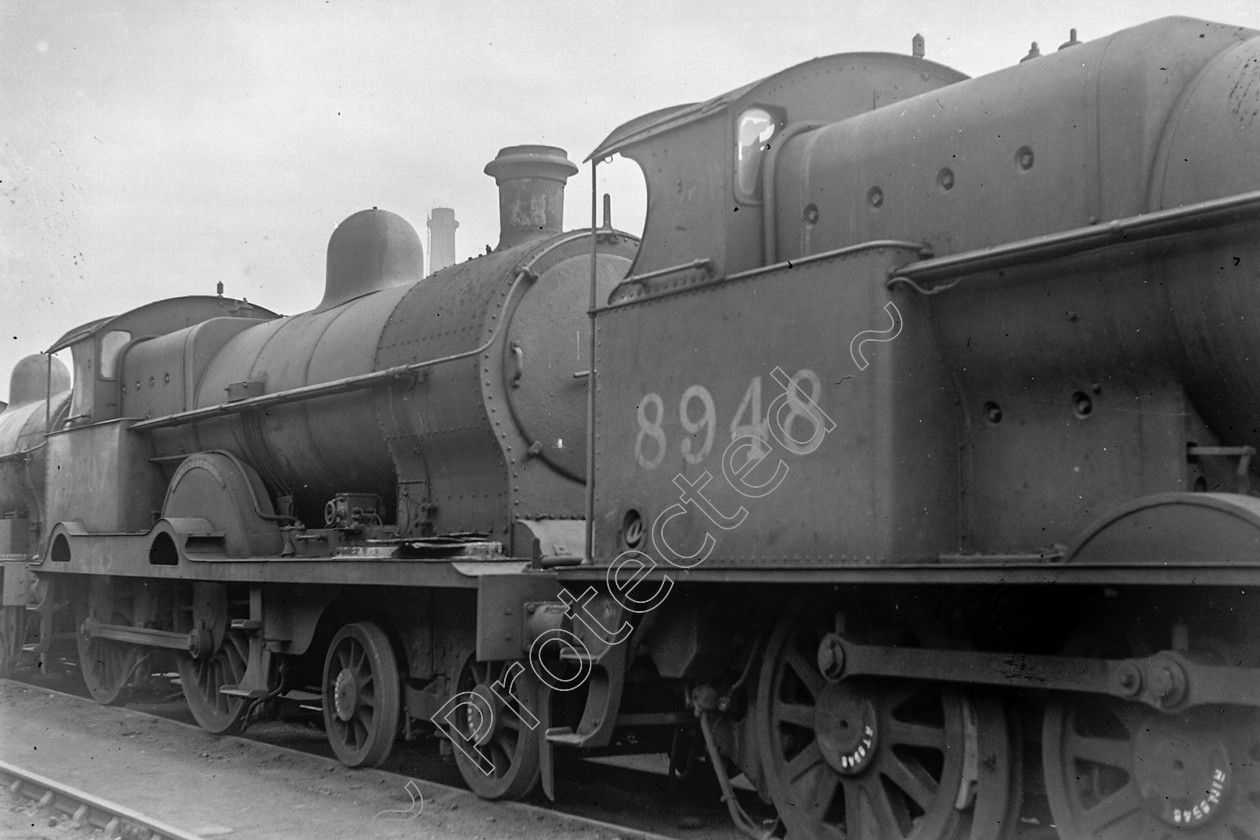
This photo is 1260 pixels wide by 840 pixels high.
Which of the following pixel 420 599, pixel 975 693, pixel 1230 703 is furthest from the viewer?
pixel 420 599

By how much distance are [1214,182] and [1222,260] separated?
29 cm

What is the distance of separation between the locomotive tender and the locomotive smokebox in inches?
82.7

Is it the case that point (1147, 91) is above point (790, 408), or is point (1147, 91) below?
above

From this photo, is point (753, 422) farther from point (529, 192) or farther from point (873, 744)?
point (529, 192)

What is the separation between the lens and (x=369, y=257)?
37.8 ft

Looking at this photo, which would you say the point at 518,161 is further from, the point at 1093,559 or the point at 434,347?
the point at 1093,559

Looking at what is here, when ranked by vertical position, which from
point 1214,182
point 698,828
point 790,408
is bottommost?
point 698,828

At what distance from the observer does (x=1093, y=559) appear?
4.61 meters

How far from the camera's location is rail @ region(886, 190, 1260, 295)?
4.38 metres

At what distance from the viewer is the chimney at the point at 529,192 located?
9.81 meters

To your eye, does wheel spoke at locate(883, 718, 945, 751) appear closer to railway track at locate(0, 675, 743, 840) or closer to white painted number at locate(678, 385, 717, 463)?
white painted number at locate(678, 385, 717, 463)

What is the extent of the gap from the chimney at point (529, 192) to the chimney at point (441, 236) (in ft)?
69.0

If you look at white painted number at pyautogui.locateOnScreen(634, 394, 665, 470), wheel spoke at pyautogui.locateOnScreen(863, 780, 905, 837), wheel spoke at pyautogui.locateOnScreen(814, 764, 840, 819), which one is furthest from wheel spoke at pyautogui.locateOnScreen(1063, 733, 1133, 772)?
white painted number at pyautogui.locateOnScreen(634, 394, 665, 470)

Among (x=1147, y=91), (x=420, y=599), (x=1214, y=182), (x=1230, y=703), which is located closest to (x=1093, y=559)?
(x=1230, y=703)
